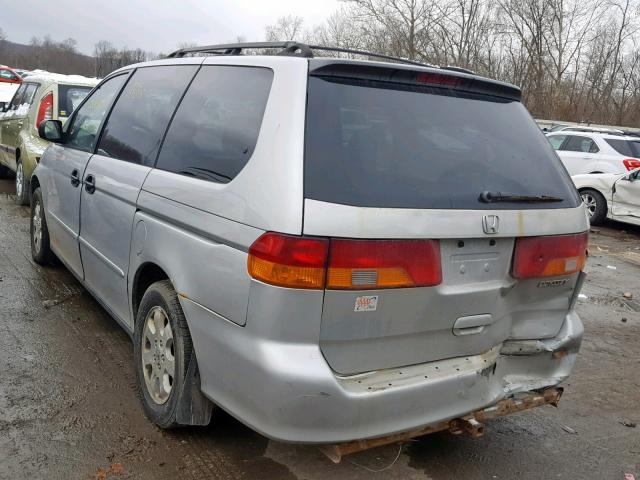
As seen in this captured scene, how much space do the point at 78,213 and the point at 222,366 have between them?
2265 mm

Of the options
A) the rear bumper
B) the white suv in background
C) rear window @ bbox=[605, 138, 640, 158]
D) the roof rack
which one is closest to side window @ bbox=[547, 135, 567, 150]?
the white suv in background

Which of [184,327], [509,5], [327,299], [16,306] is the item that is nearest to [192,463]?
[184,327]

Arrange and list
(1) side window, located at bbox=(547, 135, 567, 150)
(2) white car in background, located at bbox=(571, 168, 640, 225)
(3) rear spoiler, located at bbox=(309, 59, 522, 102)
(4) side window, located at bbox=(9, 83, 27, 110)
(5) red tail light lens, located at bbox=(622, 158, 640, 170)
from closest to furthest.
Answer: (3) rear spoiler, located at bbox=(309, 59, 522, 102)
(4) side window, located at bbox=(9, 83, 27, 110)
(2) white car in background, located at bbox=(571, 168, 640, 225)
(5) red tail light lens, located at bbox=(622, 158, 640, 170)
(1) side window, located at bbox=(547, 135, 567, 150)

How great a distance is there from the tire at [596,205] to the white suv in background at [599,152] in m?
1.63

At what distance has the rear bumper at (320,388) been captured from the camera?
2.29 metres

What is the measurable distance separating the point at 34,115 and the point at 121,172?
5.24m

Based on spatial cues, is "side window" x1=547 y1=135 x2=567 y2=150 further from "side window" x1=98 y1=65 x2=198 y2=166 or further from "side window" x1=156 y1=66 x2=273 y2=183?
"side window" x1=156 y1=66 x2=273 y2=183

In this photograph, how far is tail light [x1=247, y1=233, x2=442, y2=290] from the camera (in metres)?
2.25

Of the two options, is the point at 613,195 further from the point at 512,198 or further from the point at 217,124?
the point at 217,124

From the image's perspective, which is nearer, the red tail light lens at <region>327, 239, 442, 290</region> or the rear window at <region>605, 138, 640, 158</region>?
the red tail light lens at <region>327, 239, 442, 290</region>

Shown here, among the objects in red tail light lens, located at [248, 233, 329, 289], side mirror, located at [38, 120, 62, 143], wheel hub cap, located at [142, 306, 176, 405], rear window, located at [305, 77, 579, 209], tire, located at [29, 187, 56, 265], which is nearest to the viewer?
red tail light lens, located at [248, 233, 329, 289]

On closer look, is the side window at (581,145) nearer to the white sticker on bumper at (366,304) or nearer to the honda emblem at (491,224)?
the honda emblem at (491,224)

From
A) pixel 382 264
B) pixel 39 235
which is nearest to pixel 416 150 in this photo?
pixel 382 264

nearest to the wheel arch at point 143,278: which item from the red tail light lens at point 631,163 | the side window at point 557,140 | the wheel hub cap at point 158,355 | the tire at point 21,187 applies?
the wheel hub cap at point 158,355
